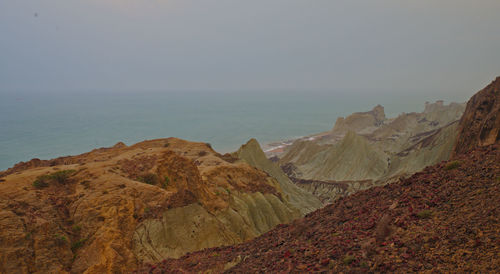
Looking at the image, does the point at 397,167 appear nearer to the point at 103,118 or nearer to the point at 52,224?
the point at 52,224

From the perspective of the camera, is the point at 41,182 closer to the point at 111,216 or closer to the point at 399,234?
the point at 111,216

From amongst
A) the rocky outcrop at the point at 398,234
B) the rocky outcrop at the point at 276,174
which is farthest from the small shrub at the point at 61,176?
the rocky outcrop at the point at 276,174

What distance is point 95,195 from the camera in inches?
583

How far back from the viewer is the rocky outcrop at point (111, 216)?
38.7 feet

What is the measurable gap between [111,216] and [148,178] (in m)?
5.03

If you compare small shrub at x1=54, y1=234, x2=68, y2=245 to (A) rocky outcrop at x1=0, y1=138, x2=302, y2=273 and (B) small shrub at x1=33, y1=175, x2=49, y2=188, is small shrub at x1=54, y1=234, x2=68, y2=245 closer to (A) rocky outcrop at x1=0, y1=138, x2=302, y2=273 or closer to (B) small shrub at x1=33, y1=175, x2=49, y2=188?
(A) rocky outcrop at x1=0, y1=138, x2=302, y2=273

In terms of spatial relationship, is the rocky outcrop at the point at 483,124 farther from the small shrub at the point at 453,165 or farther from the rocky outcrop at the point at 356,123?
the rocky outcrop at the point at 356,123

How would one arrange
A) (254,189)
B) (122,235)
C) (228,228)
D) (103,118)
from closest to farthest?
(122,235), (228,228), (254,189), (103,118)

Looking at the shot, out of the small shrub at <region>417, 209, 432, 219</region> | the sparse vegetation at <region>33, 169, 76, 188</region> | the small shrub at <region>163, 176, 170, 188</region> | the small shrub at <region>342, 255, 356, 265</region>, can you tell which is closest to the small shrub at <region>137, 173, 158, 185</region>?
the small shrub at <region>163, 176, 170, 188</region>

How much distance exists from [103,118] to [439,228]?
185m

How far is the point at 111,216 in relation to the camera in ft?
46.2

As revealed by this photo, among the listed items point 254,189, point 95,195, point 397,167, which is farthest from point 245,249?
point 397,167

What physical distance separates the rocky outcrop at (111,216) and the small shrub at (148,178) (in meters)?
0.07

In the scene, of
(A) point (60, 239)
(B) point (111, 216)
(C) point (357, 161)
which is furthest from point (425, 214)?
(C) point (357, 161)
